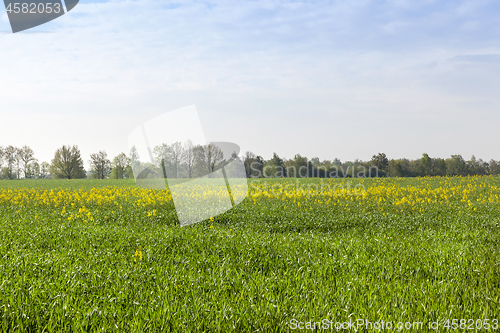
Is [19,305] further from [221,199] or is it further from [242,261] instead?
[221,199]

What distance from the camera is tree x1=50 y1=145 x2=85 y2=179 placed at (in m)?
77.2

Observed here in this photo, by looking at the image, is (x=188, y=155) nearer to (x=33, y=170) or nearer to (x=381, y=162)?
(x=381, y=162)

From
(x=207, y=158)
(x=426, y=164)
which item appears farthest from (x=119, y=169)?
(x=207, y=158)

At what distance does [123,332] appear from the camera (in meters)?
3.25

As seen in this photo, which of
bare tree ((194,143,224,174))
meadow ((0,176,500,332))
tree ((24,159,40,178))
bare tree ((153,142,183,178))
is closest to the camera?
meadow ((0,176,500,332))

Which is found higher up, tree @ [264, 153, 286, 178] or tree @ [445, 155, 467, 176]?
tree @ [264, 153, 286, 178]

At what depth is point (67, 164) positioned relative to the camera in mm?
77375

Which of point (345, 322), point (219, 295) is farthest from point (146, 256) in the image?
point (345, 322)

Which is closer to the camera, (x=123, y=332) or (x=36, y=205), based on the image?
(x=123, y=332)

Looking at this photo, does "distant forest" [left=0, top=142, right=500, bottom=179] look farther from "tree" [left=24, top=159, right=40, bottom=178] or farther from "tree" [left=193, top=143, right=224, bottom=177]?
"tree" [left=193, top=143, right=224, bottom=177]

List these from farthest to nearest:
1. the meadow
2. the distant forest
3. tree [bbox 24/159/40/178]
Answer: tree [bbox 24/159/40/178], the distant forest, the meadow

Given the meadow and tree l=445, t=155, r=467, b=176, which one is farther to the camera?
tree l=445, t=155, r=467, b=176

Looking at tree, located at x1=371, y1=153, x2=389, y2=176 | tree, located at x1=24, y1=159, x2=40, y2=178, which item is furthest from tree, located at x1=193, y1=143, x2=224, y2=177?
tree, located at x1=24, y1=159, x2=40, y2=178

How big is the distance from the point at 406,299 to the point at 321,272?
1.34 m
